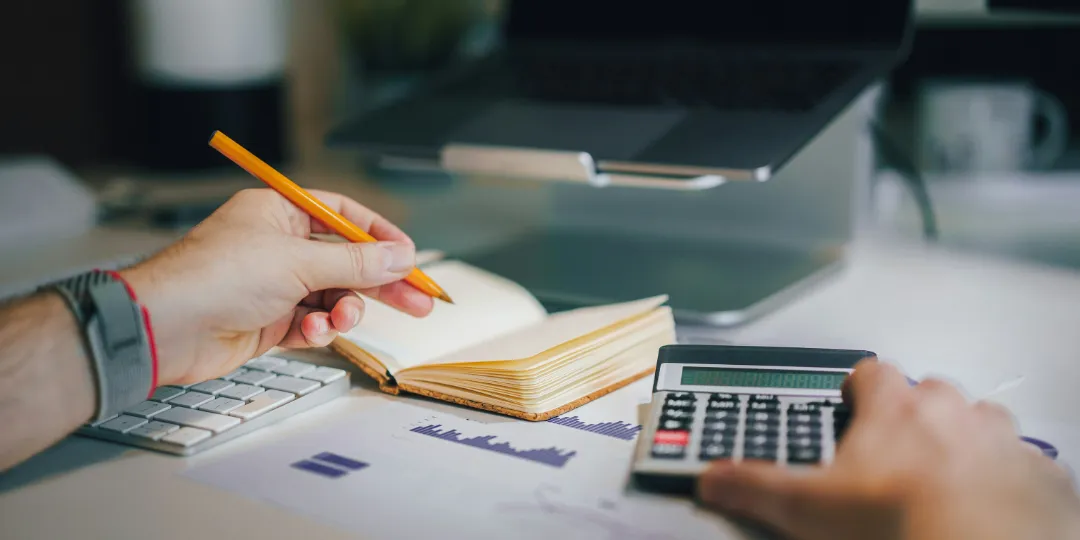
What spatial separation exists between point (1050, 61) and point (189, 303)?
1.18 meters

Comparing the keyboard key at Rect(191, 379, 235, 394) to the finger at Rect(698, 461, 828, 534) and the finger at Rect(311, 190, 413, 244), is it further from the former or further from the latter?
the finger at Rect(698, 461, 828, 534)

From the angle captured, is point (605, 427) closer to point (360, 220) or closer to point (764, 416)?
point (764, 416)

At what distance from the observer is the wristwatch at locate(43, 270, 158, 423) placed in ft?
1.66

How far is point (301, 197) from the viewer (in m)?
0.64

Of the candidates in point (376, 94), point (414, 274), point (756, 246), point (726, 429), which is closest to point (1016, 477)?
point (726, 429)

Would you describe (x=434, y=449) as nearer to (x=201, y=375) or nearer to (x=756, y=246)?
(x=201, y=375)

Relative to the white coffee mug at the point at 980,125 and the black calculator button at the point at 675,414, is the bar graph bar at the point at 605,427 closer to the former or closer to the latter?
the black calculator button at the point at 675,414

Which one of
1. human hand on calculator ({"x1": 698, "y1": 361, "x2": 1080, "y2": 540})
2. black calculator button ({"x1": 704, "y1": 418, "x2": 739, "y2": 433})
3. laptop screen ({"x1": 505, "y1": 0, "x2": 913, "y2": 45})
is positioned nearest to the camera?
human hand on calculator ({"x1": 698, "y1": 361, "x2": 1080, "y2": 540})

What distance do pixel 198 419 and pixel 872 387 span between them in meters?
0.38

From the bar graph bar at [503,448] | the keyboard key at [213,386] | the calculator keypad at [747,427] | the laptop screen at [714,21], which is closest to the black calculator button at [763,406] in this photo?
the calculator keypad at [747,427]

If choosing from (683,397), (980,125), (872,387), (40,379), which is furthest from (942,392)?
(980,125)

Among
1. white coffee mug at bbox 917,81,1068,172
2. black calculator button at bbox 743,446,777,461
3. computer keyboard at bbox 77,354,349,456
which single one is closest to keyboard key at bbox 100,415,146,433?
computer keyboard at bbox 77,354,349,456

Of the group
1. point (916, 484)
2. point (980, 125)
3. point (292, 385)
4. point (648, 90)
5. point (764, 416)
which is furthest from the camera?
point (980, 125)

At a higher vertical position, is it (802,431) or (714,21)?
(714,21)
